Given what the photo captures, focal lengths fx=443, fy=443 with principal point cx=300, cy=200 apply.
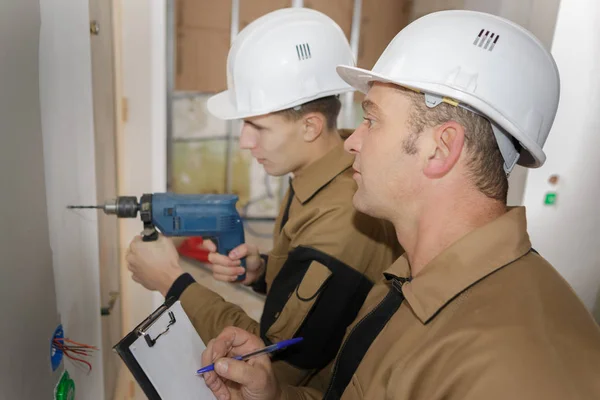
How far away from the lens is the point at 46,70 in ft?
3.05

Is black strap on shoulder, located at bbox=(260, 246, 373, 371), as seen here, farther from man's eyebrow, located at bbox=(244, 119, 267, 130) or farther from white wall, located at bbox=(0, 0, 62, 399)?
white wall, located at bbox=(0, 0, 62, 399)

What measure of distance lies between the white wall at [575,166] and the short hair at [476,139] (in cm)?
136

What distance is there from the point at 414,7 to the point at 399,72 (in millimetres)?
3095

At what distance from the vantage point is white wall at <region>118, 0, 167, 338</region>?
1898 millimetres

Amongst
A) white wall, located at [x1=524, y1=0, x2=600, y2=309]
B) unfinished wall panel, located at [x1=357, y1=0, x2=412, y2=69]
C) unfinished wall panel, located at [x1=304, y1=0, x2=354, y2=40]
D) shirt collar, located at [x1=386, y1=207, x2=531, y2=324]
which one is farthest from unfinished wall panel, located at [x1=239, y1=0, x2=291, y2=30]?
shirt collar, located at [x1=386, y1=207, x2=531, y2=324]

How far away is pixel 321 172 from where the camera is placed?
1.21 m

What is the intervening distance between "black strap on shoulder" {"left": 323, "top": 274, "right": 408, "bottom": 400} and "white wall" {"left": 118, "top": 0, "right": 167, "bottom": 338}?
147 cm

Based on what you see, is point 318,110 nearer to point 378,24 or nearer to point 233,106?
point 233,106

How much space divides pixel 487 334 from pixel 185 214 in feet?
3.23

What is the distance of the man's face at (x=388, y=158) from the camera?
0.81 meters

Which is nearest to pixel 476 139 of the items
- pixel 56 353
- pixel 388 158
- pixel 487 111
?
pixel 487 111

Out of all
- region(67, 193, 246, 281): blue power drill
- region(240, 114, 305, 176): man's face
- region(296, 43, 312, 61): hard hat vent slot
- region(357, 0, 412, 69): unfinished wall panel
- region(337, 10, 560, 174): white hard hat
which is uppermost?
region(357, 0, 412, 69): unfinished wall panel

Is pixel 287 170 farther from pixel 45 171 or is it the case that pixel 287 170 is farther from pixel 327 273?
pixel 45 171

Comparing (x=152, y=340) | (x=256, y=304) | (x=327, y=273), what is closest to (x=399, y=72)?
(x=327, y=273)
